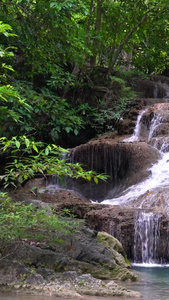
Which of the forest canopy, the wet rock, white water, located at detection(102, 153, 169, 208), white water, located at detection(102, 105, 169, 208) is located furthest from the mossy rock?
the forest canopy

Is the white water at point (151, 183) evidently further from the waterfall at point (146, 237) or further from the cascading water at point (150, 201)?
the waterfall at point (146, 237)

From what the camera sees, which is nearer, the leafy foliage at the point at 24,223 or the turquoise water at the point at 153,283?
the turquoise water at the point at 153,283

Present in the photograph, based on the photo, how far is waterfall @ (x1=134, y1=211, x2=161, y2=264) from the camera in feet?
28.0

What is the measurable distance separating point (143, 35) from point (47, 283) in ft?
50.7

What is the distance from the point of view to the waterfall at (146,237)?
852 cm

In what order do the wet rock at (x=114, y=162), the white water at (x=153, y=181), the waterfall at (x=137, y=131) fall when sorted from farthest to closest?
1. the waterfall at (x=137, y=131)
2. the wet rock at (x=114, y=162)
3. the white water at (x=153, y=181)

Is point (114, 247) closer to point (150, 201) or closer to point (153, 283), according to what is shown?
point (153, 283)

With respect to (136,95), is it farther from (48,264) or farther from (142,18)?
(48,264)

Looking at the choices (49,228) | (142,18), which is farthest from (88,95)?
(49,228)

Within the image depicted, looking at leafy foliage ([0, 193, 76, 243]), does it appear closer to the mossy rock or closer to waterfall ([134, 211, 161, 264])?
the mossy rock

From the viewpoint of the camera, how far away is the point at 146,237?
8633 millimetres

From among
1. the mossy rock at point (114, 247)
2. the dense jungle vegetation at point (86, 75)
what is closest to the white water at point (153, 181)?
the mossy rock at point (114, 247)

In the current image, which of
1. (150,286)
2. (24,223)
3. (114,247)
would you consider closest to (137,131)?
(114,247)

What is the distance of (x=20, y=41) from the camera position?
551 inches
